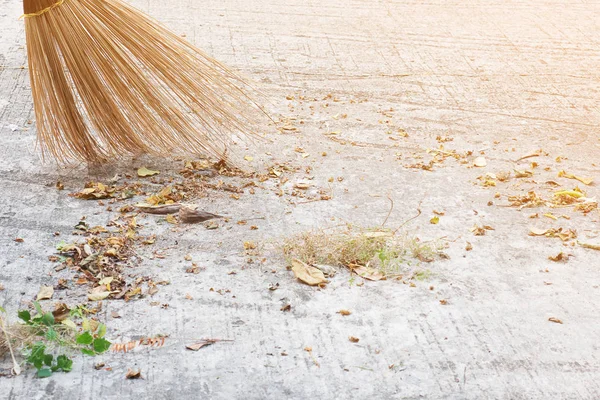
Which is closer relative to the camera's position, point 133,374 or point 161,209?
point 133,374

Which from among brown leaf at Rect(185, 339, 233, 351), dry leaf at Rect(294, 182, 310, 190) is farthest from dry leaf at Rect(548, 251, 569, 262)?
brown leaf at Rect(185, 339, 233, 351)

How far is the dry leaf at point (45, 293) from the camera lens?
1.94 metres

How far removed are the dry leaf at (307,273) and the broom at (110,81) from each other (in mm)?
729

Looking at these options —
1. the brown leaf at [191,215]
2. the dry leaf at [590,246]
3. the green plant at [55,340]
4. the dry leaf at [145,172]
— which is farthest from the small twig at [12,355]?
the dry leaf at [590,246]

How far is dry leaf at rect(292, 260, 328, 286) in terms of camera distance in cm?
205

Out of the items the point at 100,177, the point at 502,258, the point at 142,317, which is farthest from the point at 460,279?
the point at 100,177

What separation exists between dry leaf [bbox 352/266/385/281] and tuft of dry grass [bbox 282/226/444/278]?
0.02m

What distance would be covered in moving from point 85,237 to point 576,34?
3.23 m

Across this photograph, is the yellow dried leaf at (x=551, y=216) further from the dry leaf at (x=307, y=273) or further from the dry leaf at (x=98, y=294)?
the dry leaf at (x=98, y=294)

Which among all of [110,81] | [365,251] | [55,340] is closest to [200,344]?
[55,340]

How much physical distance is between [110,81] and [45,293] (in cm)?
83

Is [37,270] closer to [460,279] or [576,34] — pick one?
[460,279]

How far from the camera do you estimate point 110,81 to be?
2.49 metres

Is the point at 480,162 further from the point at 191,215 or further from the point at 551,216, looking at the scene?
the point at 191,215
